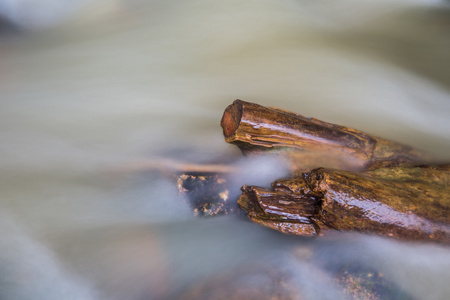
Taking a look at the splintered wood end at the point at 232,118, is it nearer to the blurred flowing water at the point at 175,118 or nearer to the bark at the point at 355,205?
the blurred flowing water at the point at 175,118

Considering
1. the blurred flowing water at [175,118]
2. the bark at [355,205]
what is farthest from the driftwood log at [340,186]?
the blurred flowing water at [175,118]

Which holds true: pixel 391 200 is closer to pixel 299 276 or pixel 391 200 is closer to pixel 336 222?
pixel 336 222

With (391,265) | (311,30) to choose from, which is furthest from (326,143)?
(311,30)

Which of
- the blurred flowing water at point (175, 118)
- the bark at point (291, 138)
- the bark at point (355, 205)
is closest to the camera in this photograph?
the bark at point (355, 205)

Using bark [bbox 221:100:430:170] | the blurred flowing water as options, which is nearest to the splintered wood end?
bark [bbox 221:100:430:170]

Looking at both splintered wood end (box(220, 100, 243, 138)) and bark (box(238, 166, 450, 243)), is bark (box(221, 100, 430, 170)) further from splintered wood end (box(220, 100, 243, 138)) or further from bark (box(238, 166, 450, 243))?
bark (box(238, 166, 450, 243))

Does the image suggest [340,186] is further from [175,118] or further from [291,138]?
[175,118]

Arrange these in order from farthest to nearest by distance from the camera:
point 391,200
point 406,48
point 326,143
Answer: point 406,48
point 326,143
point 391,200

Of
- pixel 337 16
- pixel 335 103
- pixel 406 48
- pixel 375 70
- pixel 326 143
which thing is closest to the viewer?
pixel 326 143
